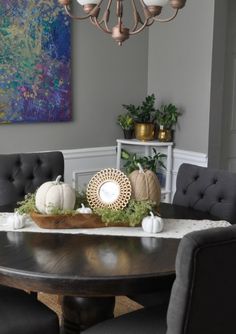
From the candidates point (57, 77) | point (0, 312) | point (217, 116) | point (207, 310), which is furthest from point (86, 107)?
point (207, 310)

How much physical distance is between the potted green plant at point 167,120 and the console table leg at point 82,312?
2.15 metres

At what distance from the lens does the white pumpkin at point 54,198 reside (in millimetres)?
2150

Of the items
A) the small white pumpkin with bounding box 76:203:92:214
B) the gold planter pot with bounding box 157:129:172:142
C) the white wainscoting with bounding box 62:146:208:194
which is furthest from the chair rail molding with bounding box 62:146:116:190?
the small white pumpkin with bounding box 76:203:92:214

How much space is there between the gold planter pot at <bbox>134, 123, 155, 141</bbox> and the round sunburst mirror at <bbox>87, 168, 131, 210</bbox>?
202 cm

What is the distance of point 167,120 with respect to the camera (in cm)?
422

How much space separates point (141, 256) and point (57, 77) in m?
2.40

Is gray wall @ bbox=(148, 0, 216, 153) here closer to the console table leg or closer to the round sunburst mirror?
the round sunburst mirror

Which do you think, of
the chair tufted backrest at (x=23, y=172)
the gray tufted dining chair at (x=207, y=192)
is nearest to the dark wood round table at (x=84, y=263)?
the gray tufted dining chair at (x=207, y=192)

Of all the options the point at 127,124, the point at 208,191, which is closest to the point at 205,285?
the point at 208,191

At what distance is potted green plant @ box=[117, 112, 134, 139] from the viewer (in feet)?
14.2

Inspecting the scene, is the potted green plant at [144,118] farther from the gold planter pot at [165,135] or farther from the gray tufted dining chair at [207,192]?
the gray tufted dining chair at [207,192]

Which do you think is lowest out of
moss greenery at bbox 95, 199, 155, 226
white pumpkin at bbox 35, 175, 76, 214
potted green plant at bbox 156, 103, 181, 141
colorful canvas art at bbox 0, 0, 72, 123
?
moss greenery at bbox 95, 199, 155, 226

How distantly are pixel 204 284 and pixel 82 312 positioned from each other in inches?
37.0

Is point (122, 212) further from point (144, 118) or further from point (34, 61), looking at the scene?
point (144, 118)
